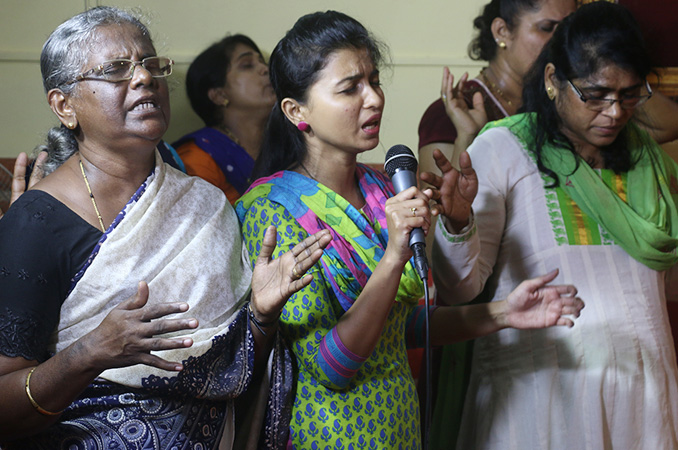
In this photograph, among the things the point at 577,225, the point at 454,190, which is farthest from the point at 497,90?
the point at 454,190

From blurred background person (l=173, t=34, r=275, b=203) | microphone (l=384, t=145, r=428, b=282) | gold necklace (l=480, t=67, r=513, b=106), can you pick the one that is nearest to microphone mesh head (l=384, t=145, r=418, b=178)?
microphone (l=384, t=145, r=428, b=282)

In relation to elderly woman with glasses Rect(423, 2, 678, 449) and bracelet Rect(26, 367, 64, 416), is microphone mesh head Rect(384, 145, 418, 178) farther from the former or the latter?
bracelet Rect(26, 367, 64, 416)

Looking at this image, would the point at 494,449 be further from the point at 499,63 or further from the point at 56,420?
the point at 499,63

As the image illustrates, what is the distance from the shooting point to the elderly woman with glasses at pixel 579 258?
6.53 ft

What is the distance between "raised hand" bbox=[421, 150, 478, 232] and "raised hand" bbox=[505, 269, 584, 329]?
0.24 metres

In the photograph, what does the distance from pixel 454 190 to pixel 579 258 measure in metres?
0.50

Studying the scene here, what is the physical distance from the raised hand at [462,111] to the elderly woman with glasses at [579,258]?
432 mm

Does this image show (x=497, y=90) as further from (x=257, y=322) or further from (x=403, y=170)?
(x=257, y=322)

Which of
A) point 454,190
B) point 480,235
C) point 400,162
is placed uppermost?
point 400,162

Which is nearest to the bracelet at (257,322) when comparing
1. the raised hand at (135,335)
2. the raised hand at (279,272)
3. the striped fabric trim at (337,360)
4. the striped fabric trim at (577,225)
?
the raised hand at (279,272)

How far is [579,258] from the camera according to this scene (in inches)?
80.5

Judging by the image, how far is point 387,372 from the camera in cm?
173

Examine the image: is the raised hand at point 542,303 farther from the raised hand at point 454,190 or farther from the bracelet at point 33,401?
the bracelet at point 33,401

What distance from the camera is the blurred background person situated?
328 centimetres
